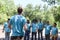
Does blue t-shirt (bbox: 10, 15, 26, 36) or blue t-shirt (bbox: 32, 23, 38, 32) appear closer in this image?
blue t-shirt (bbox: 10, 15, 26, 36)

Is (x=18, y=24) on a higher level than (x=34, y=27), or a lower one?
higher

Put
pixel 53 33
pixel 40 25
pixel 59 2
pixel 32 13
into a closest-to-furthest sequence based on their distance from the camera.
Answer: pixel 53 33 → pixel 40 25 → pixel 59 2 → pixel 32 13

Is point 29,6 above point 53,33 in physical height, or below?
below

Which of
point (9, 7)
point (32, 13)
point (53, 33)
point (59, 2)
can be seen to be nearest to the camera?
point (53, 33)

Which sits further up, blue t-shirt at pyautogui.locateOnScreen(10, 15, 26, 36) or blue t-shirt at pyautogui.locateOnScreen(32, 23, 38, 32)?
blue t-shirt at pyautogui.locateOnScreen(10, 15, 26, 36)

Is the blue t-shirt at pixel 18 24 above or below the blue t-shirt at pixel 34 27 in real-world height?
above

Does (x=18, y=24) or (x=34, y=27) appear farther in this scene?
(x=34, y=27)

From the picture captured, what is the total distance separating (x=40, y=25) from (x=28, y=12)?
84.6 m

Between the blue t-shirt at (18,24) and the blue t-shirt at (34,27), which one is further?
the blue t-shirt at (34,27)

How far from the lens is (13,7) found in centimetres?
8825

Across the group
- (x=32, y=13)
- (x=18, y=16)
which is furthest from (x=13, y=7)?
(x=18, y=16)

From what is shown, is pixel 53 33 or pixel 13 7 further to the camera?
pixel 13 7

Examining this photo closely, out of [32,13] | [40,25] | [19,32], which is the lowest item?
[32,13]

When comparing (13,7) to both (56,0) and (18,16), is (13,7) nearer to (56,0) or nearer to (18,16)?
(56,0)
